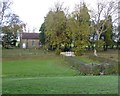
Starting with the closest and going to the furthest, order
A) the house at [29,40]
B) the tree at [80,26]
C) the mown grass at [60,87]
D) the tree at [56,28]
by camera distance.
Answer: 1. the mown grass at [60,87]
2. the tree at [80,26]
3. the tree at [56,28]
4. the house at [29,40]

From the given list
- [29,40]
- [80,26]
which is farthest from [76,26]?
[29,40]

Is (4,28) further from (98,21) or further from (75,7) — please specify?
(98,21)

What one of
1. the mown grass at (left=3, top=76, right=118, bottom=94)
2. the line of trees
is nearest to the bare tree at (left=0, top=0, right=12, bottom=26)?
the line of trees

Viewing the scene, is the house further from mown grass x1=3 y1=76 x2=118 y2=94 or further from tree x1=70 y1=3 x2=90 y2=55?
mown grass x1=3 y1=76 x2=118 y2=94

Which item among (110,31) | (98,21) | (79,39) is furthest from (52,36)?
(110,31)

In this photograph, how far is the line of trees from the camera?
2317 inches

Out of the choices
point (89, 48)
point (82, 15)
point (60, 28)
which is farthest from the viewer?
point (89, 48)

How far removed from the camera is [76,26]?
193ft

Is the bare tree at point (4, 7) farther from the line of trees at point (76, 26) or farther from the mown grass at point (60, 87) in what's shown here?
the mown grass at point (60, 87)

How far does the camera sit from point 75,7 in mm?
60625

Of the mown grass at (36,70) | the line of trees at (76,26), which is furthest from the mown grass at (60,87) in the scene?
the line of trees at (76,26)

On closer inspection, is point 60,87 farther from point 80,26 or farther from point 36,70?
point 80,26

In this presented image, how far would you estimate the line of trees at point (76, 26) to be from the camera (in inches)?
2317

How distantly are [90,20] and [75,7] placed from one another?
431 centimetres
